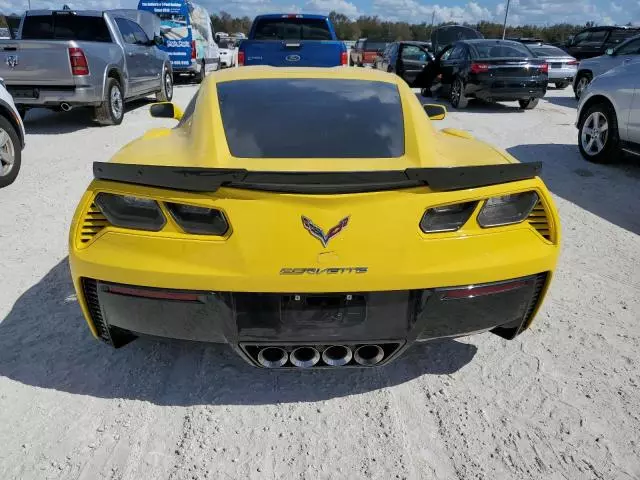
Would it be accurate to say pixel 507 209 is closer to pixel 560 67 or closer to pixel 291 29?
pixel 291 29

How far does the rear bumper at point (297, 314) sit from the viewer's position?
207 cm

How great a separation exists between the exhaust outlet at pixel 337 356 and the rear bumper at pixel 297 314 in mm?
56

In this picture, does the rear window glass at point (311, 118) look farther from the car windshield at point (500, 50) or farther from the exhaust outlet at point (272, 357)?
the car windshield at point (500, 50)

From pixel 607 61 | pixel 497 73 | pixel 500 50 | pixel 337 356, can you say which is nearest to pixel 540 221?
pixel 337 356

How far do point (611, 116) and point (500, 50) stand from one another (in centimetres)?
566

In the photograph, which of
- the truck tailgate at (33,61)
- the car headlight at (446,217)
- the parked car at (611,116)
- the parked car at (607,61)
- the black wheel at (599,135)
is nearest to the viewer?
the car headlight at (446,217)

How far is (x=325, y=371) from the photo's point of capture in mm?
2629

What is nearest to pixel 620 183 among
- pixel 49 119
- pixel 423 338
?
pixel 423 338

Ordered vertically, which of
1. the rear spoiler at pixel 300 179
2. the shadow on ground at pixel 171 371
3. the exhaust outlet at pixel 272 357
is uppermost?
the rear spoiler at pixel 300 179

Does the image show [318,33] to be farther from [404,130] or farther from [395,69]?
[404,130]

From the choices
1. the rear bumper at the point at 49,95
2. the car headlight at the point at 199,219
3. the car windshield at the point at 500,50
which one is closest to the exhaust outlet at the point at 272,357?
the car headlight at the point at 199,219

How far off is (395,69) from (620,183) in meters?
11.0

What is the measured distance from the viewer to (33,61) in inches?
314

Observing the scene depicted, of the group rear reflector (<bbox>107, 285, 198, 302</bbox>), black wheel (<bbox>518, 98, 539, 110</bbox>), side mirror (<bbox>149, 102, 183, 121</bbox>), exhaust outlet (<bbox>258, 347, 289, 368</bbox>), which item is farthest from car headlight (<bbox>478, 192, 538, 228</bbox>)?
black wheel (<bbox>518, 98, 539, 110</bbox>)
